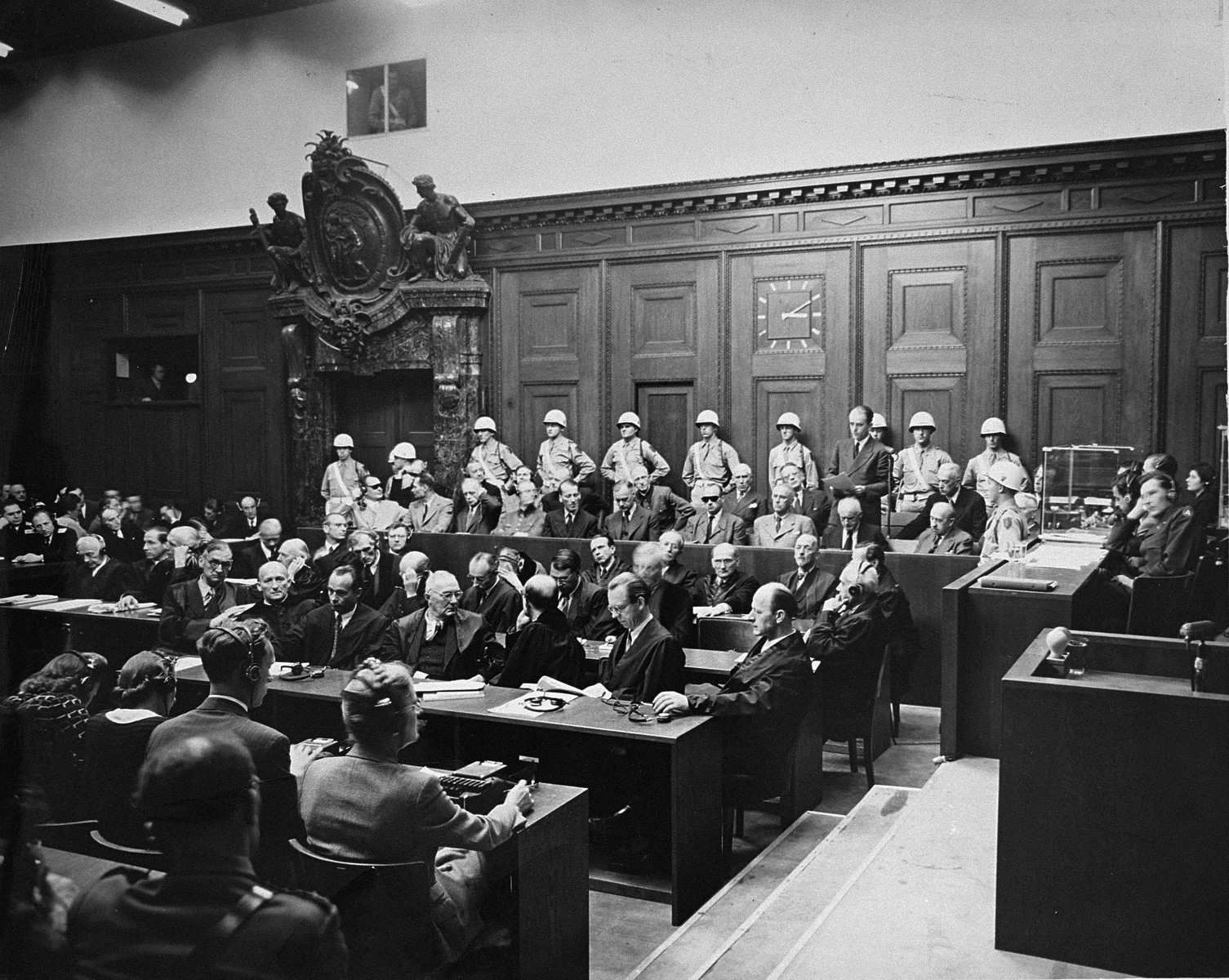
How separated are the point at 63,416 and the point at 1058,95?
7.04 m

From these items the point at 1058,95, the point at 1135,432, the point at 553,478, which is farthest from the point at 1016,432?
the point at 553,478

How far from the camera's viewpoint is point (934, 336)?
991 centimetres

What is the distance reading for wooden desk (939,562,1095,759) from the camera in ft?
15.4

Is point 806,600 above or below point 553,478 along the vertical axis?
below

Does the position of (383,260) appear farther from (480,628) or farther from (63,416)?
(63,416)

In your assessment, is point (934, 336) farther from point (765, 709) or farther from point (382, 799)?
point (382, 799)

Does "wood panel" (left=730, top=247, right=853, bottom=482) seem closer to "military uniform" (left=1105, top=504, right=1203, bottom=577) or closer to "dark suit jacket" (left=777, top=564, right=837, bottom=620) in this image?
"dark suit jacket" (left=777, top=564, right=837, bottom=620)

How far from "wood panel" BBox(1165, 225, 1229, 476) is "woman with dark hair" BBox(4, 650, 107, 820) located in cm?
868

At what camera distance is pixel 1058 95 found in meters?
7.22

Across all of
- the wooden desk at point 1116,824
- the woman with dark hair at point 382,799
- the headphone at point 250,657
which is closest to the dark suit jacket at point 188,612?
the headphone at point 250,657

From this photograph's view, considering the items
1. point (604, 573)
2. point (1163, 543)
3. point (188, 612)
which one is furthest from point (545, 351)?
point (1163, 543)

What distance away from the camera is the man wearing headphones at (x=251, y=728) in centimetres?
226

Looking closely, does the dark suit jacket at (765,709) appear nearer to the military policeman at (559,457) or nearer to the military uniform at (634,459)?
the military uniform at (634,459)

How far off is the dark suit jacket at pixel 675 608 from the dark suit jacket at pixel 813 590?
0.93 m
